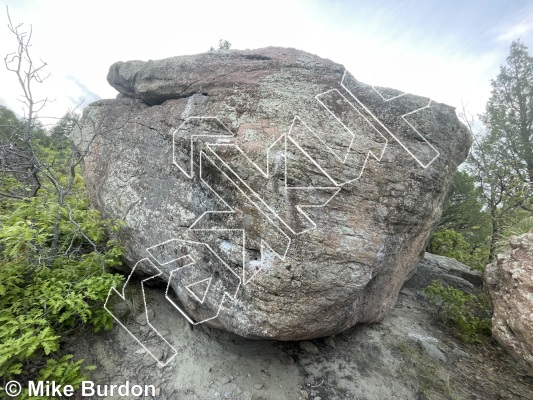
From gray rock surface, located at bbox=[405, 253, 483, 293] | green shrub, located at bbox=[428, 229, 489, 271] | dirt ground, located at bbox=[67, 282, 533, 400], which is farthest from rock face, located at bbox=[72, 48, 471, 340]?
green shrub, located at bbox=[428, 229, 489, 271]

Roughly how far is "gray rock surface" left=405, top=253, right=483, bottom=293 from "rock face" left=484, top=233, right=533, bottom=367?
128 inches

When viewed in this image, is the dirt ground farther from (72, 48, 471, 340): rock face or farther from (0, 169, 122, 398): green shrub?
(72, 48, 471, 340): rock face

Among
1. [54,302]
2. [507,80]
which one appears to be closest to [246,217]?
[54,302]

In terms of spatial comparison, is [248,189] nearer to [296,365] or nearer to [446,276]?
[296,365]

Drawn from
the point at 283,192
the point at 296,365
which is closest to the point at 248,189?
the point at 283,192

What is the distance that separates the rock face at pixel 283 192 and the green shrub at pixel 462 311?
1.77m

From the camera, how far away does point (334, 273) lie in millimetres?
3588

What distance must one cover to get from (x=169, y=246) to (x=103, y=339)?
1887 millimetres

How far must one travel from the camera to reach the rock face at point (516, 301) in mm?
3455

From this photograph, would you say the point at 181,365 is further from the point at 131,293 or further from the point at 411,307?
the point at 411,307

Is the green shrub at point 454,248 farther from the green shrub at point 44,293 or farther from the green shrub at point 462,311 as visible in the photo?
the green shrub at point 44,293

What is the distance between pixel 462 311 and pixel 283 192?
18.6 feet

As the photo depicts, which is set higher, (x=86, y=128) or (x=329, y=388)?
(x=86, y=128)

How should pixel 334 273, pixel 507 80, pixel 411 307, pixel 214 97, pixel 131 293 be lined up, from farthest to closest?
1. pixel 507 80
2. pixel 411 307
3. pixel 131 293
4. pixel 214 97
5. pixel 334 273
